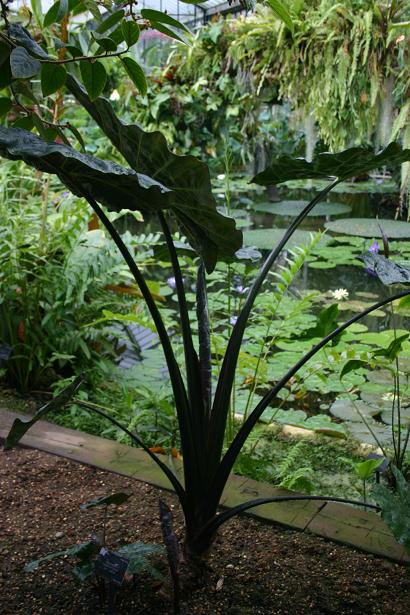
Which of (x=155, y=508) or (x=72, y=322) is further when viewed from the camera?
(x=72, y=322)

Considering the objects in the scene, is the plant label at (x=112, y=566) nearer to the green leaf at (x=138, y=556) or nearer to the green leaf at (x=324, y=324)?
the green leaf at (x=138, y=556)

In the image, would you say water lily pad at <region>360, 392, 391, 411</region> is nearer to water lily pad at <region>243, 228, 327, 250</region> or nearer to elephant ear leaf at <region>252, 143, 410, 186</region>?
elephant ear leaf at <region>252, 143, 410, 186</region>

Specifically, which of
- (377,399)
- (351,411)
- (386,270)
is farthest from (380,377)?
(386,270)

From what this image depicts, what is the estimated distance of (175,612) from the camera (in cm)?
103

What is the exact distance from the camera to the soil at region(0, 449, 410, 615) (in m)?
1.08

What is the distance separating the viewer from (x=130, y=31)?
0.94 metres

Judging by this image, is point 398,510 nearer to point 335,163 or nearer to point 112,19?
point 335,163

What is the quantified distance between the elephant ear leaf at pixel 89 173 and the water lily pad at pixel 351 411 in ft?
4.48

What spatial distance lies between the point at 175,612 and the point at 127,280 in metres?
1.68

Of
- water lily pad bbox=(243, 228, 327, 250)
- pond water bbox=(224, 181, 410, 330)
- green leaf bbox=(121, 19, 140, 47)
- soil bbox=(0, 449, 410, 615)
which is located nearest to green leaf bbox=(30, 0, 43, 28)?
green leaf bbox=(121, 19, 140, 47)

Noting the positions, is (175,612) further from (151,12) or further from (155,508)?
(151,12)

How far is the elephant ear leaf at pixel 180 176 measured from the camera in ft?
3.10

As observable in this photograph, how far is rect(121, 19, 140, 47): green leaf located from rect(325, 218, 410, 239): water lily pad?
3.74m

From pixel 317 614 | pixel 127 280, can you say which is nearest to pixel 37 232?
pixel 127 280
